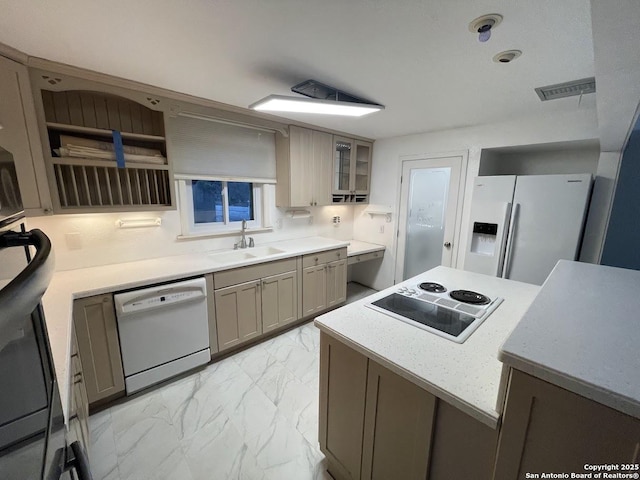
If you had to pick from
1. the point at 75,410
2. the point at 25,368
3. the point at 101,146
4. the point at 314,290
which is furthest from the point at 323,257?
the point at 25,368

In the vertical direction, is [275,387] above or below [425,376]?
below

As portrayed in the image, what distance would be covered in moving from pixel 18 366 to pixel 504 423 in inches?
46.1

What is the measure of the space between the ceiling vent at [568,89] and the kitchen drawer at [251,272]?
254 centimetres

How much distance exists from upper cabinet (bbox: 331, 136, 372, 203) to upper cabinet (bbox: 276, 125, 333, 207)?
0.61ft

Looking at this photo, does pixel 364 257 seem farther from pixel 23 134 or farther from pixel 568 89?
pixel 23 134

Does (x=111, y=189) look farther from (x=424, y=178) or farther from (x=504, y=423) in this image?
(x=424, y=178)

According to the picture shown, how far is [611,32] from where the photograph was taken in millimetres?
739

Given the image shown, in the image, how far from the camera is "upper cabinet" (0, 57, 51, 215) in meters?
1.54

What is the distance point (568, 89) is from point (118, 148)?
3.34 metres

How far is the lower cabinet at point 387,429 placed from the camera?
0.93 metres

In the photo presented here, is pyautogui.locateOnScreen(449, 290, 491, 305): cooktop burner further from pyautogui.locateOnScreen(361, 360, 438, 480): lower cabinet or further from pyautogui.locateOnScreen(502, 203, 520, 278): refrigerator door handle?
pyautogui.locateOnScreen(502, 203, 520, 278): refrigerator door handle

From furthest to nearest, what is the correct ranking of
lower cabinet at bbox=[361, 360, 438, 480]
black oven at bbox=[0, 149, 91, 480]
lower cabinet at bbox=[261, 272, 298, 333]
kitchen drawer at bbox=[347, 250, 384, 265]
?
1. kitchen drawer at bbox=[347, 250, 384, 265]
2. lower cabinet at bbox=[261, 272, 298, 333]
3. lower cabinet at bbox=[361, 360, 438, 480]
4. black oven at bbox=[0, 149, 91, 480]

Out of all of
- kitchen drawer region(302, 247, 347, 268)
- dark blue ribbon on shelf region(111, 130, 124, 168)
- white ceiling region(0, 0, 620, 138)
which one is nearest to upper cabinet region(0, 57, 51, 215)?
white ceiling region(0, 0, 620, 138)

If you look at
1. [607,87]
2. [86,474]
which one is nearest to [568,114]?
[607,87]
